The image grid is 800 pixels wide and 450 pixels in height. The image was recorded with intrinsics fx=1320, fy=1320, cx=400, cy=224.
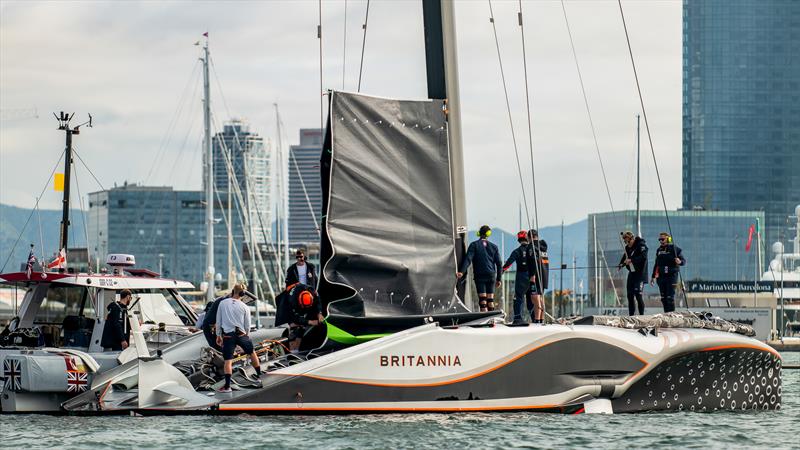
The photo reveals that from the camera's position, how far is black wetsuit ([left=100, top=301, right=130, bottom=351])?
17734mm

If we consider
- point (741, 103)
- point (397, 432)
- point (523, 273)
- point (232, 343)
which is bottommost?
point (397, 432)

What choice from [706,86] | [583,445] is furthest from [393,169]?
[706,86]

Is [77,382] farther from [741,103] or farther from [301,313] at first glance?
[741,103]

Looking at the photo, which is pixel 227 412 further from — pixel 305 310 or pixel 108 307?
pixel 108 307

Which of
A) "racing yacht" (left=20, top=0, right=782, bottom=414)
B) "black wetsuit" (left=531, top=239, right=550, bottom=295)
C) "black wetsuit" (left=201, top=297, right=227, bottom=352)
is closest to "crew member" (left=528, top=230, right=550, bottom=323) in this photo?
"black wetsuit" (left=531, top=239, right=550, bottom=295)

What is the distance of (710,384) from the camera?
659 inches

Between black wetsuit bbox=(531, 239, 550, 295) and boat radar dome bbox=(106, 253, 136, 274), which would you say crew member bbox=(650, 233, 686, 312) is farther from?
boat radar dome bbox=(106, 253, 136, 274)

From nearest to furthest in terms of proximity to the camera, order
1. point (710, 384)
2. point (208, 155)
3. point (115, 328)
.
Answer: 1. point (710, 384)
2. point (115, 328)
3. point (208, 155)

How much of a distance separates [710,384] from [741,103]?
177 m

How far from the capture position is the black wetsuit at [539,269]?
17922 mm

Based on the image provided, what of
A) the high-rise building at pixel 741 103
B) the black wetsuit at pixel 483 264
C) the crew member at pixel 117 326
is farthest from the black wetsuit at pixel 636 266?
the high-rise building at pixel 741 103

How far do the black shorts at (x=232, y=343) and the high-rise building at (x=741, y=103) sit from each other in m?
174

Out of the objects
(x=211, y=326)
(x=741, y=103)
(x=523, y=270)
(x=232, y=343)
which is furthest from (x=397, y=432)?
(x=741, y=103)

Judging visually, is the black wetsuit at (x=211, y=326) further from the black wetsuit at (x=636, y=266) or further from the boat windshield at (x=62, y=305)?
the black wetsuit at (x=636, y=266)
